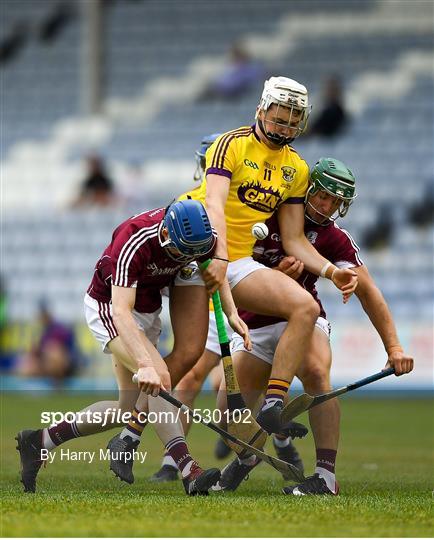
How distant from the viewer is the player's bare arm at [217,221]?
699 centimetres

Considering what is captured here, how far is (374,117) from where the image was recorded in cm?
2161

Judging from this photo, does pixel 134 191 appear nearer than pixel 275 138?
No

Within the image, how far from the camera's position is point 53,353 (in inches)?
757

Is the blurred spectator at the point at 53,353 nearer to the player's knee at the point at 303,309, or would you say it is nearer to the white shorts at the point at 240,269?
the white shorts at the point at 240,269

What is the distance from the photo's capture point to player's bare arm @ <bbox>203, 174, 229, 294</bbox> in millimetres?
6988

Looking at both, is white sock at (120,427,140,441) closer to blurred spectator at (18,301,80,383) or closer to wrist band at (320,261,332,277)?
wrist band at (320,261,332,277)

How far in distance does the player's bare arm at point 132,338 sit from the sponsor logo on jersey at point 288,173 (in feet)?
4.23

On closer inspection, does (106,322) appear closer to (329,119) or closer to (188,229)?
(188,229)

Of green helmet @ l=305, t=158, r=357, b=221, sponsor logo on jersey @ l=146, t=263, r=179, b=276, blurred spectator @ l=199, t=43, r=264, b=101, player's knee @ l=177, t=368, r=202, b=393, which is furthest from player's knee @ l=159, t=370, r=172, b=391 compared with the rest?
blurred spectator @ l=199, t=43, r=264, b=101

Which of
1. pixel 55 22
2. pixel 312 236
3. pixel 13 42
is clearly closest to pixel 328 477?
pixel 312 236

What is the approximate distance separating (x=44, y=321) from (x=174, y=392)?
36.5 feet

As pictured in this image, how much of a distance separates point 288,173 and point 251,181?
9.6 inches

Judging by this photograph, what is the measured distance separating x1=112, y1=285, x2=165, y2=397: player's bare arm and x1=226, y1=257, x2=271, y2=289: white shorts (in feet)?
2.61

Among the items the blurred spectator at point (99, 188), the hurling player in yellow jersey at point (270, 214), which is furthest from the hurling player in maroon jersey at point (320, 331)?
the blurred spectator at point (99, 188)
